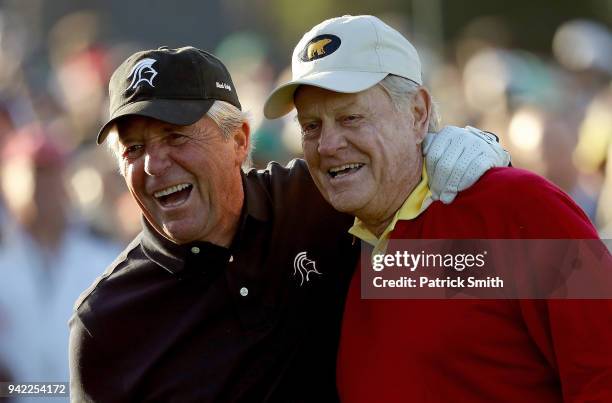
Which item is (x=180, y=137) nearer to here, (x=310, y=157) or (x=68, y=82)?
(x=310, y=157)

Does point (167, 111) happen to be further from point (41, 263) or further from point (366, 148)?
point (41, 263)

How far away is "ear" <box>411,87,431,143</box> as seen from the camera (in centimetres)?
391

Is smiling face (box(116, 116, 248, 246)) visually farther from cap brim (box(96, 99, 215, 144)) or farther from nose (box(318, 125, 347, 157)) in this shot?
nose (box(318, 125, 347, 157))

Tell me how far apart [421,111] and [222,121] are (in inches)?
31.3

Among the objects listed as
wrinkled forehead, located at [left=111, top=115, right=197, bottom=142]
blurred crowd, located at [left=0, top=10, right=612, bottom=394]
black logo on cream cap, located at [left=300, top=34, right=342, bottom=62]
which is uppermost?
black logo on cream cap, located at [left=300, top=34, right=342, bottom=62]

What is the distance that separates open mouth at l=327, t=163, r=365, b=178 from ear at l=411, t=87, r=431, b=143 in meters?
0.24

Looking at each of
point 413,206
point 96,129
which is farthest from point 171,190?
point 96,129

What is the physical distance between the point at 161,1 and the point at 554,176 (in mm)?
6412

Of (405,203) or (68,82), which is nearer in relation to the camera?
(405,203)

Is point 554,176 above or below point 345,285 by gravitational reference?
below

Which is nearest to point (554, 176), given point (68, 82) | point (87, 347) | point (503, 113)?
point (503, 113)

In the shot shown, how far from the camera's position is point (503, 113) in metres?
9.19

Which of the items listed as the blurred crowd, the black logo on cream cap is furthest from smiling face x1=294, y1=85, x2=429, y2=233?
the blurred crowd

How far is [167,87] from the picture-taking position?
4.13 metres
